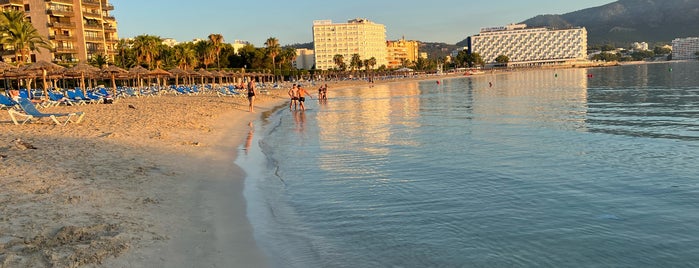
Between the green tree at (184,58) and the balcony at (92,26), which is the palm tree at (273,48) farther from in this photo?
the balcony at (92,26)

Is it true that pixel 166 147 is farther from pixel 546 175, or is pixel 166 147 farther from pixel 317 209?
pixel 546 175

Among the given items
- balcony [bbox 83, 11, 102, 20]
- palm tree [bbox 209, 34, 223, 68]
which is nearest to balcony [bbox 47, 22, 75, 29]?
balcony [bbox 83, 11, 102, 20]

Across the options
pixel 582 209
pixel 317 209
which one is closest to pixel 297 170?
pixel 317 209

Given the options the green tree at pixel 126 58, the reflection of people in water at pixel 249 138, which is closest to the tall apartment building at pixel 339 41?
the green tree at pixel 126 58

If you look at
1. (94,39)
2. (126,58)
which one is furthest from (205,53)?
(94,39)

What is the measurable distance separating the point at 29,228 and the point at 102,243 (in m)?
0.91

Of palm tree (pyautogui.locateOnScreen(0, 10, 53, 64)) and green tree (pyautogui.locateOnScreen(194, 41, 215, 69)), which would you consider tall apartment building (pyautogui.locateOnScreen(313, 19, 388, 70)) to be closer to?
green tree (pyautogui.locateOnScreen(194, 41, 215, 69))

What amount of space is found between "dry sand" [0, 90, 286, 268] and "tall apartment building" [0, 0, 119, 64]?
217 ft

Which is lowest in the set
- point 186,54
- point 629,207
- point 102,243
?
point 629,207

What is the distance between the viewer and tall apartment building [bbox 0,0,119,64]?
68625 mm

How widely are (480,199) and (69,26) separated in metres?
78.7

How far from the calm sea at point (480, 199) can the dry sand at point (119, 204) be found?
21.1 inches

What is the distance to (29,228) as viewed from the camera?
4.75 meters

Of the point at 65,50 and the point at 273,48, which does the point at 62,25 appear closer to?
the point at 65,50
